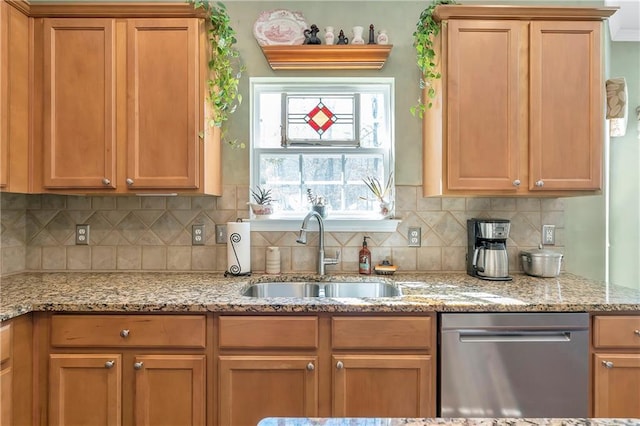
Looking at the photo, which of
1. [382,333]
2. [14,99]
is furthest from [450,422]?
[14,99]

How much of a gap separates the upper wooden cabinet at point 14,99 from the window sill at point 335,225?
1.24m

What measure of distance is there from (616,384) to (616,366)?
8 cm

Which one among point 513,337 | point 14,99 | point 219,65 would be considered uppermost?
point 219,65

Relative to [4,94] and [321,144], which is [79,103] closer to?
[4,94]

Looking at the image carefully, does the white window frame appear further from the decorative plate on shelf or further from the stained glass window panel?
the decorative plate on shelf

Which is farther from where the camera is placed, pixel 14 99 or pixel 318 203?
pixel 318 203

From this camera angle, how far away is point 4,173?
6.17 feet

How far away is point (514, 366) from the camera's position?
5.41ft

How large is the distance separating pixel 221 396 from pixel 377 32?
2.23m

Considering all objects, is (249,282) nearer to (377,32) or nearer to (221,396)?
(221,396)

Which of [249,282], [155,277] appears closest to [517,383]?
[249,282]

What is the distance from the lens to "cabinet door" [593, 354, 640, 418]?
1.66 metres

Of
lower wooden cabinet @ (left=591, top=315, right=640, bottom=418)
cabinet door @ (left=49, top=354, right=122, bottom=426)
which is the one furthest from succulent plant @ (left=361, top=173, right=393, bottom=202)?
cabinet door @ (left=49, top=354, right=122, bottom=426)

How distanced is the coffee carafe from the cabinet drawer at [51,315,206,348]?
1552 mm
